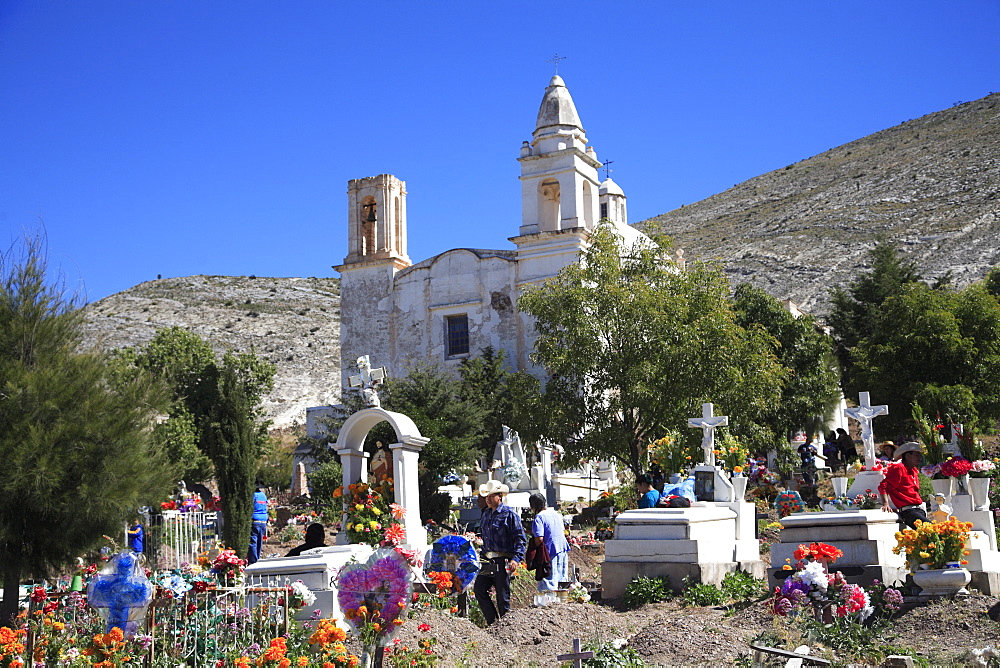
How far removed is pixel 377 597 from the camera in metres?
7.92

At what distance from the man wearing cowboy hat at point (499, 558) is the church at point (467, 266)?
2342 cm

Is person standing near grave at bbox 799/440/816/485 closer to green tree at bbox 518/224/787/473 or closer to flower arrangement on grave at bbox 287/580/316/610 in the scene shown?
green tree at bbox 518/224/787/473

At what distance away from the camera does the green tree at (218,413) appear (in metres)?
17.6

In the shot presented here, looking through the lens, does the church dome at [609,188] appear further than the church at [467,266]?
Yes

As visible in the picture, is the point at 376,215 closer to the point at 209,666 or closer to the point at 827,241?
the point at 209,666

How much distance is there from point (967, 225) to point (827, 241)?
880 cm

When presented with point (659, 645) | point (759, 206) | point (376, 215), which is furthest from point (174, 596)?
point (759, 206)

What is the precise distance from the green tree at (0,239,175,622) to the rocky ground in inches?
157

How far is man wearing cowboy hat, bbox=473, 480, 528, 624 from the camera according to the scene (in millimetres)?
10375

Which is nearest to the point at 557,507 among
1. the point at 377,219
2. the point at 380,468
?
the point at 380,468

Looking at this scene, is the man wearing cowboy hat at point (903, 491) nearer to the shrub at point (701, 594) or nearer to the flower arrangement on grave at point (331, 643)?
the shrub at point (701, 594)

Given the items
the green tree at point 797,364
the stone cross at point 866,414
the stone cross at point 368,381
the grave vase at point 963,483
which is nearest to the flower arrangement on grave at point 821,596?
the grave vase at point 963,483

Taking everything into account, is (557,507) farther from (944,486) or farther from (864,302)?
(864,302)

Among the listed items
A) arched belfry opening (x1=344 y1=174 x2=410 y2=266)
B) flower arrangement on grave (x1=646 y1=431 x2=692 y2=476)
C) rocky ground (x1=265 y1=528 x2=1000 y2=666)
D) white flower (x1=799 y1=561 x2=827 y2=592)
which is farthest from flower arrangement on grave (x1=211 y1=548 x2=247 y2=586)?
arched belfry opening (x1=344 y1=174 x2=410 y2=266)
